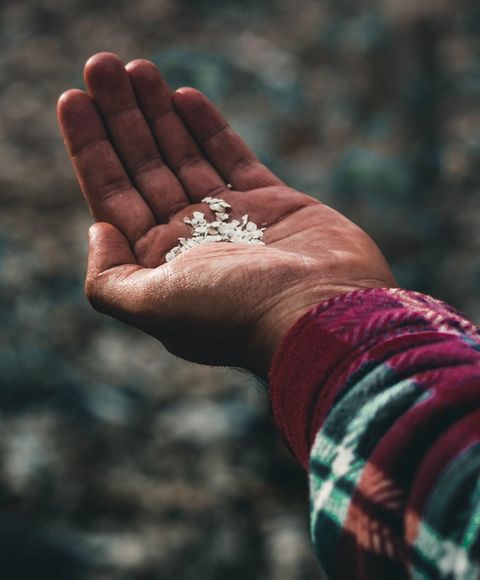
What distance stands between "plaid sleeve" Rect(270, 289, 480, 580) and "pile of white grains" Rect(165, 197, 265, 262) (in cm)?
46

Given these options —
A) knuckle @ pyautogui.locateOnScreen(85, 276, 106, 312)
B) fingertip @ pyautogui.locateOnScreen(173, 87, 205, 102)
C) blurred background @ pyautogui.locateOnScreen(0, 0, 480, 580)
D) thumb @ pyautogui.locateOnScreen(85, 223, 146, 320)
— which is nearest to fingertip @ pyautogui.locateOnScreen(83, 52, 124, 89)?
fingertip @ pyautogui.locateOnScreen(173, 87, 205, 102)

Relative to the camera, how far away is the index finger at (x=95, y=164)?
125 cm

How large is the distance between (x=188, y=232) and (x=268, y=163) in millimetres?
772

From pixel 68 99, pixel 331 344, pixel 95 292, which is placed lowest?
pixel 95 292

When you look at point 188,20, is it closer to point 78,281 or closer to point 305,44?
point 305,44

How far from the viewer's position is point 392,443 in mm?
580

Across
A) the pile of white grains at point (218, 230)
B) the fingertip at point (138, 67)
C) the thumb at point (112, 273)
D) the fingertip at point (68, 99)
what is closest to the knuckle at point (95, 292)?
the thumb at point (112, 273)

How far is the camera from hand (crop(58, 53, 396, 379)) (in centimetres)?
98

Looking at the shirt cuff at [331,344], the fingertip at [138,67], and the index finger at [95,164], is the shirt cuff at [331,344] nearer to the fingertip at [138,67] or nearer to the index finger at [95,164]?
the index finger at [95,164]

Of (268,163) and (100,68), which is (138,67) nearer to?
Answer: (100,68)

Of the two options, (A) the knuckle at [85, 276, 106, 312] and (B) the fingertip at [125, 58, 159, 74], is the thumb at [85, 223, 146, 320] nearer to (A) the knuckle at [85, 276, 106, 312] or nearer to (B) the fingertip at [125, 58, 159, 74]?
(A) the knuckle at [85, 276, 106, 312]

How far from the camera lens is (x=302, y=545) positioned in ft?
4.06

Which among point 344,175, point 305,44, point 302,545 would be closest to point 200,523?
point 302,545

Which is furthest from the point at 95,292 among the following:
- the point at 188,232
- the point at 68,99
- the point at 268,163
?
the point at 268,163
